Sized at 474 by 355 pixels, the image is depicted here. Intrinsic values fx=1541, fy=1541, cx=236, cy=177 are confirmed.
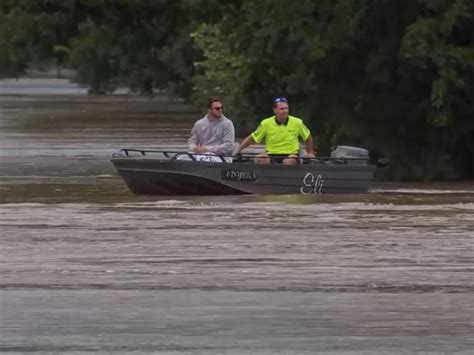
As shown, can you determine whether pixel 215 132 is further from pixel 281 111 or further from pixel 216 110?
pixel 281 111

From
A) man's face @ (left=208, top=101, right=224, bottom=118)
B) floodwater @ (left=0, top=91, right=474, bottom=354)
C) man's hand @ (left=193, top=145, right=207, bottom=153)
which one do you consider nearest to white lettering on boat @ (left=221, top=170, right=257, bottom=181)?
floodwater @ (left=0, top=91, right=474, bottom=354)

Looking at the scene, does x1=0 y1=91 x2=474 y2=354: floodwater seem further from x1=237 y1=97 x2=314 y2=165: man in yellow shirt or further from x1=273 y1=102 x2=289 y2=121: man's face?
x1=273 y1=102 x2=289 y2=121: man's face

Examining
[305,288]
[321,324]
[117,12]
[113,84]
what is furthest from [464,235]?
[113,84]

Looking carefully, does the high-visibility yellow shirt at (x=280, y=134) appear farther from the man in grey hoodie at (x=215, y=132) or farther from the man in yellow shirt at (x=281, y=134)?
the man in grey hoodie at (x=215, y=132)

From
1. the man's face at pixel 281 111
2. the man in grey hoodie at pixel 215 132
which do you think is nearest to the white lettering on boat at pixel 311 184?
the man's face at pixel 281 111

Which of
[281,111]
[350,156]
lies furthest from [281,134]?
[350,156]

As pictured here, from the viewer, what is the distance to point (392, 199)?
24.5m

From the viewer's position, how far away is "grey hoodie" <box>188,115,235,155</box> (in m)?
24.0

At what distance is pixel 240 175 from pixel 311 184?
3.64ft

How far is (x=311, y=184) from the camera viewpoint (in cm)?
2383

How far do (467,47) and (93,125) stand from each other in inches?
1048

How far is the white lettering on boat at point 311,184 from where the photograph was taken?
23734 millimetres

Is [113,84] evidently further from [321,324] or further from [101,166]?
[321,324]

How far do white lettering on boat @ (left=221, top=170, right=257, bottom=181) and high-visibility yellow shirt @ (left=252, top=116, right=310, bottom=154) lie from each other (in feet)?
2.26
